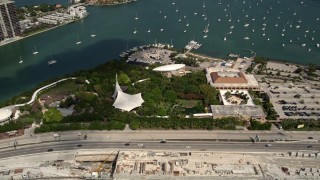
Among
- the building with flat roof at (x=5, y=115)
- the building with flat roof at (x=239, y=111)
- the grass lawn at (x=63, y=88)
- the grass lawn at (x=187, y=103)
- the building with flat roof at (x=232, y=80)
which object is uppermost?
the building with flat roof at (x=232, y=80)

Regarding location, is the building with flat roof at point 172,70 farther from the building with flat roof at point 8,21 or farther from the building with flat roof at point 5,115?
the building with flat roof at point 8,21

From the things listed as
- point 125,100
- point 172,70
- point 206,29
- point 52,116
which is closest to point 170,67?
point 172,70

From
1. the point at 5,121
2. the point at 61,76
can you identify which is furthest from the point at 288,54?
the point at 5,121

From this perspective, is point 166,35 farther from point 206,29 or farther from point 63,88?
point 63,88

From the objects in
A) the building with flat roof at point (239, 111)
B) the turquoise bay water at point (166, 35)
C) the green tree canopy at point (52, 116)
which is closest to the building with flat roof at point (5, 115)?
the green tree canopy at point (52, 116)

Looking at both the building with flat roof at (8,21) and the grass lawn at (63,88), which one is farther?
the building with flat roof at (8,21)

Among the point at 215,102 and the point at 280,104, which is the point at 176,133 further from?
the point at 280,104
